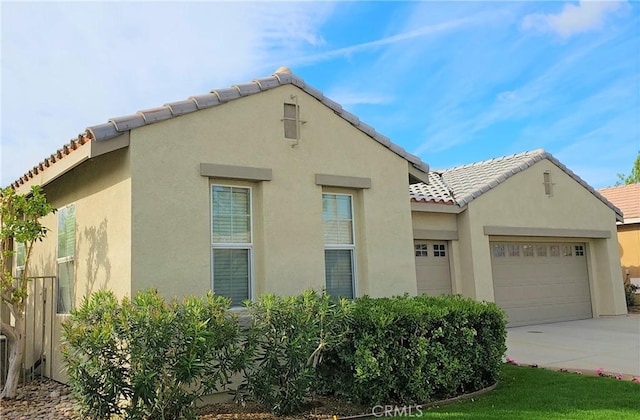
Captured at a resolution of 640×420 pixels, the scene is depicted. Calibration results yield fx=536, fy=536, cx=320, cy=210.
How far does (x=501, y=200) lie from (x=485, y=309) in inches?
288

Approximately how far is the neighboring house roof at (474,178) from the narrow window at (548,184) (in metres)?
0.49

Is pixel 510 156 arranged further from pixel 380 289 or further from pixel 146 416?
pixel 146 416

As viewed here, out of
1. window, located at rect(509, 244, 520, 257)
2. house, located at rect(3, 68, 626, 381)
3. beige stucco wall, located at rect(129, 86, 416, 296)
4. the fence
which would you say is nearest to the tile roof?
window, located at rect(509, 244, 520, 257)

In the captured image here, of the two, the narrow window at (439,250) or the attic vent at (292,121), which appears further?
the narrow window at (439,250)

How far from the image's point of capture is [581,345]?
12.0m

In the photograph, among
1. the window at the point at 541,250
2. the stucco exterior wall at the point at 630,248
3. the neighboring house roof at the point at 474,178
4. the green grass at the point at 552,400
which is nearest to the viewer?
the green grass at the point at 552,400

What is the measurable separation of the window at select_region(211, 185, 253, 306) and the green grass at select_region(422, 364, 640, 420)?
341 cm

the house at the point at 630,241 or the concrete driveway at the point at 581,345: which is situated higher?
the house at the point at 630,241

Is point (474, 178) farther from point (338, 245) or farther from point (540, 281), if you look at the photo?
point (338, 245)

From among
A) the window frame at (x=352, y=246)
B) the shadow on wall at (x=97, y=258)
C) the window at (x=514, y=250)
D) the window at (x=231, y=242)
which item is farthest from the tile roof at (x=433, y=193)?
the shadow on wall at (x=97, y=258)

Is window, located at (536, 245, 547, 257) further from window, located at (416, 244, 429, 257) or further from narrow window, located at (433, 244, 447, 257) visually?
window, located at (416, 244, 429, 257)

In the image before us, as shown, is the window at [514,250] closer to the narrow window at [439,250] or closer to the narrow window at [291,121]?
the narrow window at [439,250]

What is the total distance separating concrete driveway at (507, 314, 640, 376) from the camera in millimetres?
9984

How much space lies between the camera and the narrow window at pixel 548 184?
16297mm
